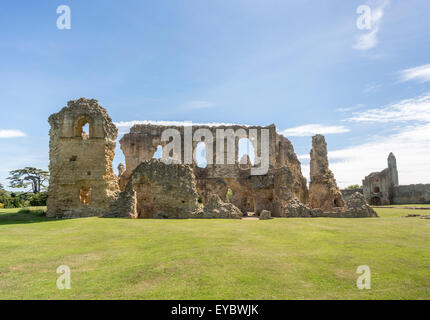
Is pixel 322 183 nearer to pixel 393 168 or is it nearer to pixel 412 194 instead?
pixel 412 194

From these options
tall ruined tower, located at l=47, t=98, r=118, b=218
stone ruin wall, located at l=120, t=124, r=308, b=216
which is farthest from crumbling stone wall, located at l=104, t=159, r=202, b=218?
stone ruin wall, located at l=120, t=124, r=308, b=216

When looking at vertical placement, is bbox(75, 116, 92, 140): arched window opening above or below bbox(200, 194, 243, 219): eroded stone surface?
above

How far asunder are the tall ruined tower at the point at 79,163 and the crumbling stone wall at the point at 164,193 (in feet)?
8.80

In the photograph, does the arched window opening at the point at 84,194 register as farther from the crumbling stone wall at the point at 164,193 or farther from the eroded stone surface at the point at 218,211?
the eroded stone surface at the point at 218,211

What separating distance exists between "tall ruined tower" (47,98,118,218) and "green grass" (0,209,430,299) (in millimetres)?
8694

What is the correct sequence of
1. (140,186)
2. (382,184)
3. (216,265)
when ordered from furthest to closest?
1. (382,184)
2. (140,186)
3. (216,265)

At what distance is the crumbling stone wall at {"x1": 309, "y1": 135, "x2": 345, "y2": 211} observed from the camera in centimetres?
2205

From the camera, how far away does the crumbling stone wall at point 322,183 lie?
22047 millimetres

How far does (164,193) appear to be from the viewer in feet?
53.0

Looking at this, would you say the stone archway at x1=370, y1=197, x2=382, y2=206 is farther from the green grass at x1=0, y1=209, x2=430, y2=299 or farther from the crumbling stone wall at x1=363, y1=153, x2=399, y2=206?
the green grass at x1=0, y1=209, x2=430, y2=299

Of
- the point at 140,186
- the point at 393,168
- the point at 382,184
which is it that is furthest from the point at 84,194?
the point at 393,168

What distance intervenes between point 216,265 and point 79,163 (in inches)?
599
